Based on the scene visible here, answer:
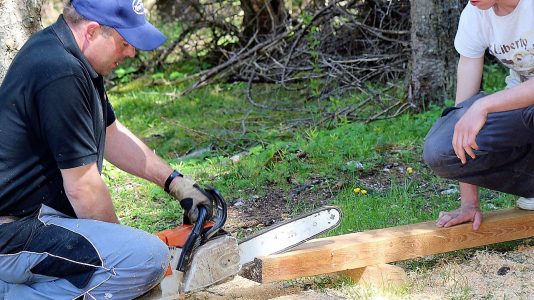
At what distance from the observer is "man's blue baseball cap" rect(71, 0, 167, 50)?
10.5ft

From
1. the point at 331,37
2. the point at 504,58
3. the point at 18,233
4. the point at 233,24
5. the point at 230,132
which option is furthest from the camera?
the point at 233,24

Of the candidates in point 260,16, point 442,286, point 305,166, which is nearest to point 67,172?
point 442,286

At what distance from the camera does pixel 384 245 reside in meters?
3.79

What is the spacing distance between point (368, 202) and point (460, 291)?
1.49 m

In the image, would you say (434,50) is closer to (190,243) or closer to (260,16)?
(260,16)

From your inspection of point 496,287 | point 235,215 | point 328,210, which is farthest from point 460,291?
point 235,215

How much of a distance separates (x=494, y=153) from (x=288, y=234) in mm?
1180

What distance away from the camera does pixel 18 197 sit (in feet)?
10.5

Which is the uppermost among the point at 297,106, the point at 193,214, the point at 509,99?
the point at 509,99

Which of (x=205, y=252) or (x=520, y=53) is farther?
(x=520, y=53)

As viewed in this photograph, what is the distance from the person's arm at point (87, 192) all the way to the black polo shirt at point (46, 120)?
4 cm

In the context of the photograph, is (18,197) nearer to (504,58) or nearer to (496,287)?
(496,287)

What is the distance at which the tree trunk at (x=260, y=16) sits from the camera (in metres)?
9.97

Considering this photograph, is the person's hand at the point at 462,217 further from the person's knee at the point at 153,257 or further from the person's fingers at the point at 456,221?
the person's knee at the point at 153,257
